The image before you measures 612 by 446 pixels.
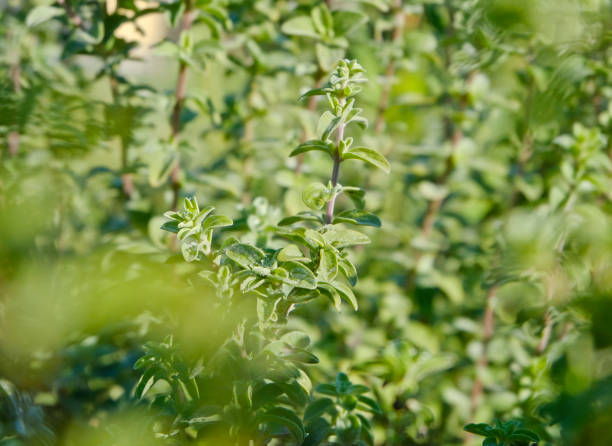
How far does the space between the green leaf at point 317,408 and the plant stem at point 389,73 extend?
0.89 m

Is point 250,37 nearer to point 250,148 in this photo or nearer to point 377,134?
point 250,148

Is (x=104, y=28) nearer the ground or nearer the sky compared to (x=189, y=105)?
nearer the sky

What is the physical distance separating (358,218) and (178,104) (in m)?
0.66

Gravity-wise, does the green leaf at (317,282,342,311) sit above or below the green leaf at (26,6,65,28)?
below

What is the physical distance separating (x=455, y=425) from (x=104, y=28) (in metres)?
1.30

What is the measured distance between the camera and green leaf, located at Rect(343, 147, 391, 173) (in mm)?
873

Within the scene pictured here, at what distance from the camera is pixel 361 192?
98cm

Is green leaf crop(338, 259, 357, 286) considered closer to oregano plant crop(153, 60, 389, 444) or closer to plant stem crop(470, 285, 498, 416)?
oregano plant crop(153, 60, 389, 444)

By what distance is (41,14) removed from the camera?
1226 mm

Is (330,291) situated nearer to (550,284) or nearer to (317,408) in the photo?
(317,408)

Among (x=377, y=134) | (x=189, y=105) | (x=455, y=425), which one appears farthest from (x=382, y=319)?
(x=189, y=105)

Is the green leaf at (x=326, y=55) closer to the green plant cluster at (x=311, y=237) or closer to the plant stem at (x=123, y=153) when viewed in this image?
the green plant cluster at (x=311, y=237)

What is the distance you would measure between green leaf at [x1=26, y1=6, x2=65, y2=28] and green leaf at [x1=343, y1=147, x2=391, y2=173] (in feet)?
2.54

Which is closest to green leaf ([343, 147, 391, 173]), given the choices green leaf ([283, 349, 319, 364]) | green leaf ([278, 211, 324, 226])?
green leaf ([278, 211, 324, 226])
